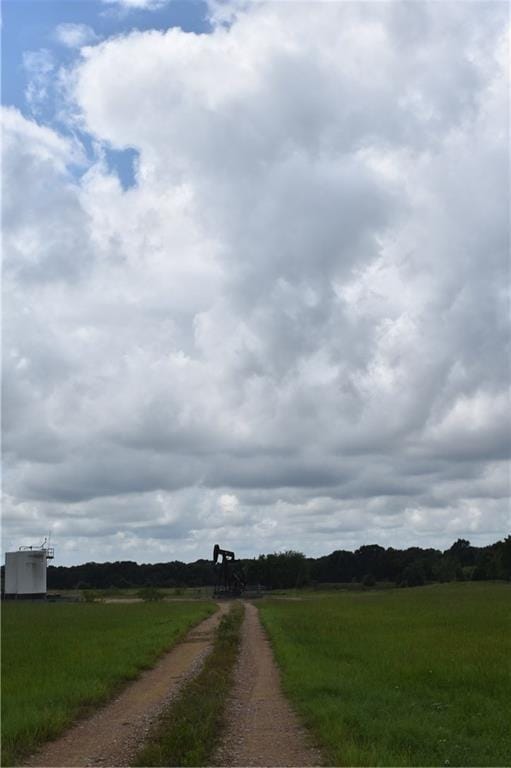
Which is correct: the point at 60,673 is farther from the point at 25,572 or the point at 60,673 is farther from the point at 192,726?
the point at 25,572

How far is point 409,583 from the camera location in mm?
147750

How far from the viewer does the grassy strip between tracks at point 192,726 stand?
12078 mm

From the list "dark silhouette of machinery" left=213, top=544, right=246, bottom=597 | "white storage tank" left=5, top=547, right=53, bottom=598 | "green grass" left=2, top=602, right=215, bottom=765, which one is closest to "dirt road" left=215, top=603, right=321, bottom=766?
"green grass" left=2, top=602, right=215, bottom=765

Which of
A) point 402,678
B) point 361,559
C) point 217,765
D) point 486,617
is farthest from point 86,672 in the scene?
point 361,559

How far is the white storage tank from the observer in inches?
4491

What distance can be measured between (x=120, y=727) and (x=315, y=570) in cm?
18424

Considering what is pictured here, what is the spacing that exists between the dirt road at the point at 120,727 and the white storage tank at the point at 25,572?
9542 centimetres

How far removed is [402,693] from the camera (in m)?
18.5

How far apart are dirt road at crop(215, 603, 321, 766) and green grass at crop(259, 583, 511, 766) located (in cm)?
36

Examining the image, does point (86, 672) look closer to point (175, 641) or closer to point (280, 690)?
point (280, 690)

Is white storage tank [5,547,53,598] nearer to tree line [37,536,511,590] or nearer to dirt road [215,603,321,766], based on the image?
tree line [37,536,511,590]

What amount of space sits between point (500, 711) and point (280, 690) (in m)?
Answer: 5.20

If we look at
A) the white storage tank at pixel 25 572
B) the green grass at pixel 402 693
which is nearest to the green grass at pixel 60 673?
the green grass at pixel 402 693

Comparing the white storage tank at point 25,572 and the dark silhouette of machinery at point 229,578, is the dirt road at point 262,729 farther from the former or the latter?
the white storage tank at point 25,572
